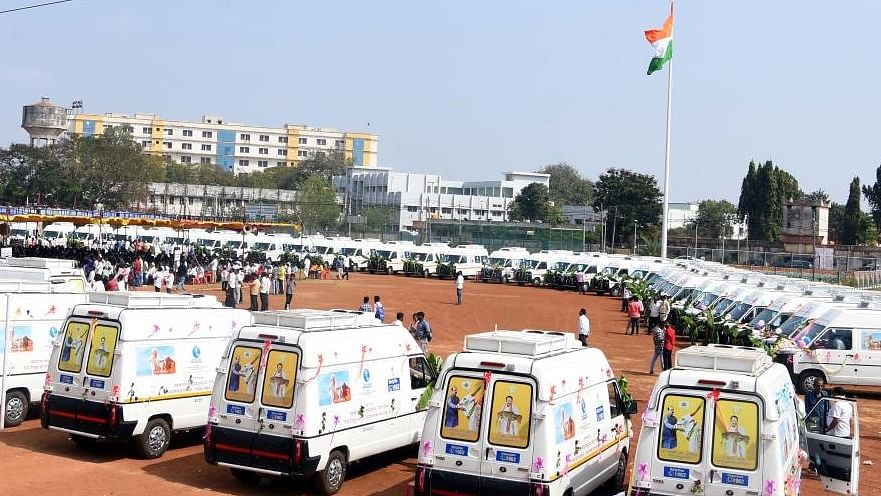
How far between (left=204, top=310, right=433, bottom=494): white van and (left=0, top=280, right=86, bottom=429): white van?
479cm

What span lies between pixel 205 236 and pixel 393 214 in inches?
2083

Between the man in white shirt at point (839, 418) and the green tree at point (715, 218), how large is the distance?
99.4m

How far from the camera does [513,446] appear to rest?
33.3 ft

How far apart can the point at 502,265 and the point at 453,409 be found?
2041 inches

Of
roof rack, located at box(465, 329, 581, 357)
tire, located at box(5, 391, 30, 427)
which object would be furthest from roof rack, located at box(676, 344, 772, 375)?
tire, located at box(5, 391, 30, 427)

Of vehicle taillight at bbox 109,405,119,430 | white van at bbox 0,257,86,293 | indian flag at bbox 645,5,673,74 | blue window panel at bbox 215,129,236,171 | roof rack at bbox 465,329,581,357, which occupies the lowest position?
vehicle taillight at bbox 109,405,119,430

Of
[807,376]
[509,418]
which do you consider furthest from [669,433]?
[807,376]

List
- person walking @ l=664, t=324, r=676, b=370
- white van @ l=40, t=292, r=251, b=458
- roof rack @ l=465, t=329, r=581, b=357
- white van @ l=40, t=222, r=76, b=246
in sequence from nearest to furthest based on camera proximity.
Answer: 1. roof rack @ l=465, t=329, r=581, b=357
2. white van @ l=40, t=292, r=251, b=458
3. person walking @ l=664, t=324, r=676, b=370
4. white van @ l=40, t=222, r=76, b=246

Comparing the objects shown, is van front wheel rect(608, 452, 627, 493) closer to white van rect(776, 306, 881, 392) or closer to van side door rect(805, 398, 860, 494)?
van side door rect(805, 398, 860, 494)

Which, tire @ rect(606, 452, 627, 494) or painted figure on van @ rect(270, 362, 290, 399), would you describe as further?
tire @ rect(606, 452, 627, 494)

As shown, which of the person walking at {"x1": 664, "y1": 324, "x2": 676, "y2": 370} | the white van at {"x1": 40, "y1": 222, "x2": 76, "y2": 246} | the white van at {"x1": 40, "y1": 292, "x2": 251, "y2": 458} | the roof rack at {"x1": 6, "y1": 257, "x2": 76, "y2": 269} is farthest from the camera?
the white van at {"x1": 40, "y1": 222, "x2": 76, "y2": 246}

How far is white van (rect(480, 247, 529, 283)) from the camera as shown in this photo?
61031 mm

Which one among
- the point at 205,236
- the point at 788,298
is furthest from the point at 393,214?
the point at 788,298

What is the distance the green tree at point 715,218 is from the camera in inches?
4368
